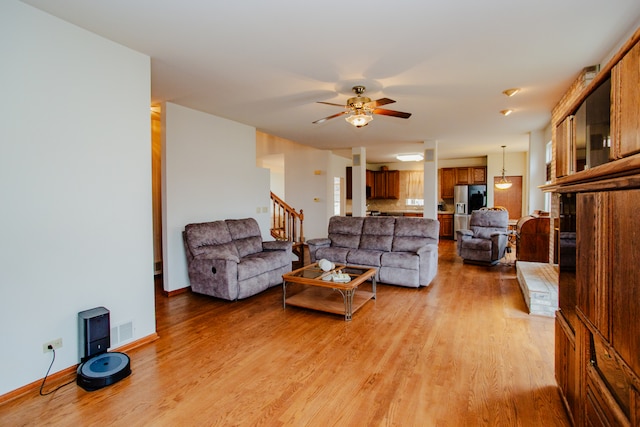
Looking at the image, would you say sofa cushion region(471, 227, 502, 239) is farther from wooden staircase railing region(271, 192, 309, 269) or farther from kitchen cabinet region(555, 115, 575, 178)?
kitchen cabinet region(555, 115, 575, 178)

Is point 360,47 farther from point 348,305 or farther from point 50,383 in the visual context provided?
point 50,383

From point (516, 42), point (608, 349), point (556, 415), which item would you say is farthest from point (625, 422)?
point (516, 42)

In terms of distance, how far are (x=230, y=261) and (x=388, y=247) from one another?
8.28ft

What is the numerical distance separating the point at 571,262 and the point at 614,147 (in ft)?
2.77

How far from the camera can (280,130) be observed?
20.0 feet

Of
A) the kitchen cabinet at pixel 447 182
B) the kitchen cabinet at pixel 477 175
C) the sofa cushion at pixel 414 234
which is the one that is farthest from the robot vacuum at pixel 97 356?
the kitchen cabinet at pixel 477 175

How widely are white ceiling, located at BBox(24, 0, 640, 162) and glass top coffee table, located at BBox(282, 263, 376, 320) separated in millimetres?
2236

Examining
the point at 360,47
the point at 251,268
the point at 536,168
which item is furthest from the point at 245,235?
the point at 536,168

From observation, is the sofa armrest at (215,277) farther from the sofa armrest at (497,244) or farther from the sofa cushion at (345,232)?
the sofa armrest at (497,244)

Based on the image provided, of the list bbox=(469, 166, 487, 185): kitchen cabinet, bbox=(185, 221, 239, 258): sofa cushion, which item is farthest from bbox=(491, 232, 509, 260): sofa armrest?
bbox=(185, 221, 239, 258): sofa cushion

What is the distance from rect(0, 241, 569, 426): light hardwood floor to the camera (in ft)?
6.49

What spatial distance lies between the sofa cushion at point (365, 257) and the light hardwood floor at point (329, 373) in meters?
1.06

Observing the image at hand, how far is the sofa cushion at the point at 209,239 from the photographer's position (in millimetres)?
4320

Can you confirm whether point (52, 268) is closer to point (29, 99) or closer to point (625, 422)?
point (29, 99)
